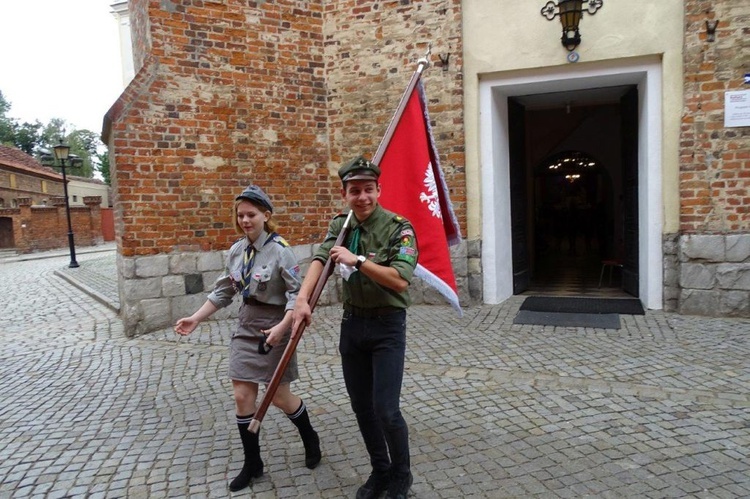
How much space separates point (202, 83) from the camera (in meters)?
7.44

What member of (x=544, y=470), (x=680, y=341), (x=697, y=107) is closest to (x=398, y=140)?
(x=544, y=470)

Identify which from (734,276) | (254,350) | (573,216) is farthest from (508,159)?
(573,216)

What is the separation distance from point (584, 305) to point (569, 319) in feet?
2.93

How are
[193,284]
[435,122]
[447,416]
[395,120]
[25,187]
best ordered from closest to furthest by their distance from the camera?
[395,120]
[447,416]
[193,284]
[435,122]
[25,187]

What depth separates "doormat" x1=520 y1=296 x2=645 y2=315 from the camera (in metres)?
7.35

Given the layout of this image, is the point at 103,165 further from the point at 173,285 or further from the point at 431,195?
the point at 431,195

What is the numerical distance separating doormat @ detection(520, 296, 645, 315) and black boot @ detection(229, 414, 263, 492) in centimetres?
529

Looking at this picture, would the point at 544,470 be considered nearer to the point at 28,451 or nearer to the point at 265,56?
the point at 28,451

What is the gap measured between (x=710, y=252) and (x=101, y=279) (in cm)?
1318

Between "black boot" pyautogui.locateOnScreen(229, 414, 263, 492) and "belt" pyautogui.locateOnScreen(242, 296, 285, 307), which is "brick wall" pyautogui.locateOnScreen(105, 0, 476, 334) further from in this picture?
"black boot" pyautogui.locateOnScreen(229, 414, 263, 492)

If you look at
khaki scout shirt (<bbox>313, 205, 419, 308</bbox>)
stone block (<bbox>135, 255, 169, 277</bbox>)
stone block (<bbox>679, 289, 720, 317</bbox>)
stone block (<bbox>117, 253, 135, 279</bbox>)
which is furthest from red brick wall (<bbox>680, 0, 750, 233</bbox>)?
stone block (<bbox>117, 253, 135, 279</bbox>)

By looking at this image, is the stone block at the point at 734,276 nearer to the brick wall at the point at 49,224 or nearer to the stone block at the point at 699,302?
the stone block at the point at 699,302

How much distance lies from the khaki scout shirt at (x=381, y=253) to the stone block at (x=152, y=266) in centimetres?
500

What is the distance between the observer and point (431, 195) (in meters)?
3.63
